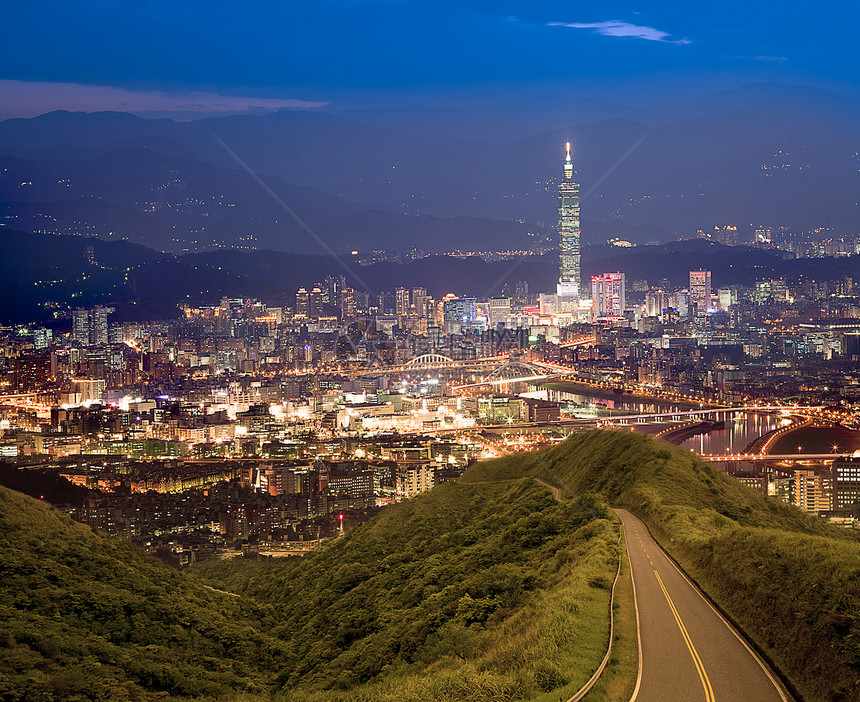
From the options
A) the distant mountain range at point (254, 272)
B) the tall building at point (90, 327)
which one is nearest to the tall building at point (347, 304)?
the distant mountain range at point (254, 272)

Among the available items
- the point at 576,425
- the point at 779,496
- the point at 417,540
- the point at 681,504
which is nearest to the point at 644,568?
the point at 681,504

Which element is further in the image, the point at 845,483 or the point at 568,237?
the point at 568,237

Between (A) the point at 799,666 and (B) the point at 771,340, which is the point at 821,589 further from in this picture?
(B) the point at 771,340

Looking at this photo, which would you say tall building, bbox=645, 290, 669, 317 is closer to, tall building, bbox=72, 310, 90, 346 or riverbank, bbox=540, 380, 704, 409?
riverbank, bbox=540, 380, 704, 409

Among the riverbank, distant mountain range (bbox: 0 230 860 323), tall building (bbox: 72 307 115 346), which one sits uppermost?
distant mountain range (bbox: 0 230 860 323)

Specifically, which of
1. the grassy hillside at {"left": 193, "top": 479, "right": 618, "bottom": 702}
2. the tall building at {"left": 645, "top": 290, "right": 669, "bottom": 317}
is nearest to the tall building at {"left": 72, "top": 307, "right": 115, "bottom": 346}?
the tall building at {"left": 645, "top": 290, "right": 669, "bottom": 317}

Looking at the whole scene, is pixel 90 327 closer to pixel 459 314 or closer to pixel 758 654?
pixel 459 314

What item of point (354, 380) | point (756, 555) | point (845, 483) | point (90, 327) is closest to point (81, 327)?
point (90, 327)
